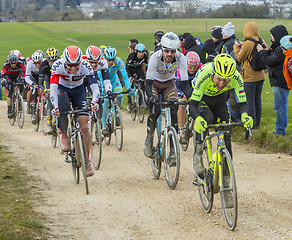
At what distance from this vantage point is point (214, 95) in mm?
7641

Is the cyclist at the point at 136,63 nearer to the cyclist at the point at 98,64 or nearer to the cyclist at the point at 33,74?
the cyclist at the point at 33,74

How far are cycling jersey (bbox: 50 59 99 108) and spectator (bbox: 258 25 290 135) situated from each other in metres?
4.10

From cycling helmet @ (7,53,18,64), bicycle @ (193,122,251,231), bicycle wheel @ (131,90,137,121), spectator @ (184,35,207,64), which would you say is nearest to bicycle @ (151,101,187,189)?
bicycle @ (193,122,251,231)

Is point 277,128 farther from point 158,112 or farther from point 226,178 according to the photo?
point 226,178

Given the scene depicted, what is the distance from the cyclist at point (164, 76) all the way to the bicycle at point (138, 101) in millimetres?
5852

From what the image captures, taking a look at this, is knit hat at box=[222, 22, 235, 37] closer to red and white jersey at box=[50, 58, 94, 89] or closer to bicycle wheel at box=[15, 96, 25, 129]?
Result: red and white jersey at box=[50, 58, 94, 89]

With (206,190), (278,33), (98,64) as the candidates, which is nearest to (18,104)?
(98,64)

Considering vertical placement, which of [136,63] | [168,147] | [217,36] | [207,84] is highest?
[217,36]

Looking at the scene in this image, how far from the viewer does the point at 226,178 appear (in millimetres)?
6707

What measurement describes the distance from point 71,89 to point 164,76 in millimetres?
1701

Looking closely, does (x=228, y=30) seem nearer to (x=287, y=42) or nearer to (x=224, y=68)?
(x=287, y=42)

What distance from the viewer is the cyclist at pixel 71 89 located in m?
8.95

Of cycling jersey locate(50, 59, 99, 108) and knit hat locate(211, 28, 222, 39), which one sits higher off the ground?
knit hat locate(211, 28, 222, 39)

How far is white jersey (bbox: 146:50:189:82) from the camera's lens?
9.27 metres
